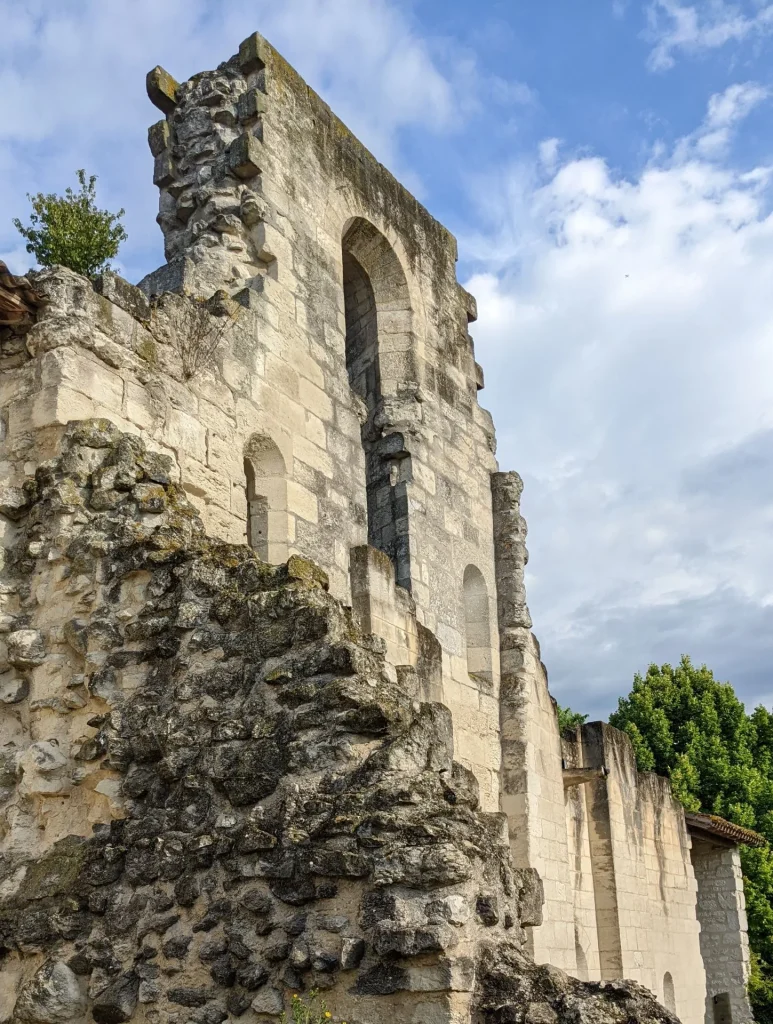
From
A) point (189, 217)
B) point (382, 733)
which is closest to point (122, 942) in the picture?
point (382, 733)

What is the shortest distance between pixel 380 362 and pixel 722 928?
10512 mm

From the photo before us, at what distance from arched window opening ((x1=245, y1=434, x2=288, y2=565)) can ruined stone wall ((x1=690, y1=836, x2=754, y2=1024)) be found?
34.7 feet

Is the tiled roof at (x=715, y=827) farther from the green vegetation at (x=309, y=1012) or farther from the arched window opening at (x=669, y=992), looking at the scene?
the green vegetation at (x=309, y=1012)

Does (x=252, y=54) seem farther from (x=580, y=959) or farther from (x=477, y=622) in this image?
(x=580, y=959)

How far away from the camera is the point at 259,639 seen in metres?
4.30

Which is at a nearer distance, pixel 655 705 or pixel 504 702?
pixel 504 702

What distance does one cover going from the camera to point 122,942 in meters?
3.97

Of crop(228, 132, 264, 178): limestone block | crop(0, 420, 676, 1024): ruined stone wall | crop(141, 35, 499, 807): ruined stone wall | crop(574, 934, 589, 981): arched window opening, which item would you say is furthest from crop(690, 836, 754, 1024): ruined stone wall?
crop(0, 420, 676, 1024): ruined stone wall

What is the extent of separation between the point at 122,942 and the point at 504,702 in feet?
19.3

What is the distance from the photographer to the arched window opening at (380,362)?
8.62m

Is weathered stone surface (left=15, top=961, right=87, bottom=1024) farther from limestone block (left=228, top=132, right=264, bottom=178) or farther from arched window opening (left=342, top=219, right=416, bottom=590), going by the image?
limestone block (left=228, top=132, right=264, bottom=178)

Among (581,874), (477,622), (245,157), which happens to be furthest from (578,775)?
(245,157)

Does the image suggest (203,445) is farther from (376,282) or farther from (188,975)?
(376,282)

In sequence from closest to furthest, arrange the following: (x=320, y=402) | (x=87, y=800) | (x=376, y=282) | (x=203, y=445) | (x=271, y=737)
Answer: (x=271, y=737), (x=87, y=800), (x=203, y=445), (x=320, y=402), (x=376, y=282)
